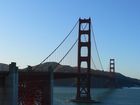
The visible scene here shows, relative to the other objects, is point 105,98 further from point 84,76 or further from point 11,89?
point 11,89

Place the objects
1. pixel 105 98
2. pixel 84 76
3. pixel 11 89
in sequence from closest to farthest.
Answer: pixel 11 89 → pixel 84 76 → pixel 105 98

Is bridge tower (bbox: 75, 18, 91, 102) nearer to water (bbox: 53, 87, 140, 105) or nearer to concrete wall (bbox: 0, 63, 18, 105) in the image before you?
water (bbox: 53, 87, 140, 105)

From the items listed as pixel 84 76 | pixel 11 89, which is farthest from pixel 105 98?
pixel 11 89

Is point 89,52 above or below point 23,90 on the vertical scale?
above

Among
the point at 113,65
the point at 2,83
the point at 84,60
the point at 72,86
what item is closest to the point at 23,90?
the point at 2,83

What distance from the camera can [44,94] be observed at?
33.3 meters

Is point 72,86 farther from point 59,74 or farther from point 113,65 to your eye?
point 59,74

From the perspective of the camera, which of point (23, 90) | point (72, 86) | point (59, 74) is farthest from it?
point (72, 86)

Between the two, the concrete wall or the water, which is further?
the water

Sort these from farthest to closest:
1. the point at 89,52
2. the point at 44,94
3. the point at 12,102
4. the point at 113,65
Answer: the point at 113,65 < the point at 89,52 < the point at 44,94 < the point at 12,102

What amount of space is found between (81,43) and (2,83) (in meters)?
32.3

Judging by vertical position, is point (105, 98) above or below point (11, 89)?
below

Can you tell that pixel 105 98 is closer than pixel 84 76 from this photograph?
No

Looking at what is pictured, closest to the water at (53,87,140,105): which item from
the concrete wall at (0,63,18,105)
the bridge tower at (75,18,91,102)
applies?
the bridge tower at (75,18,91,102)
